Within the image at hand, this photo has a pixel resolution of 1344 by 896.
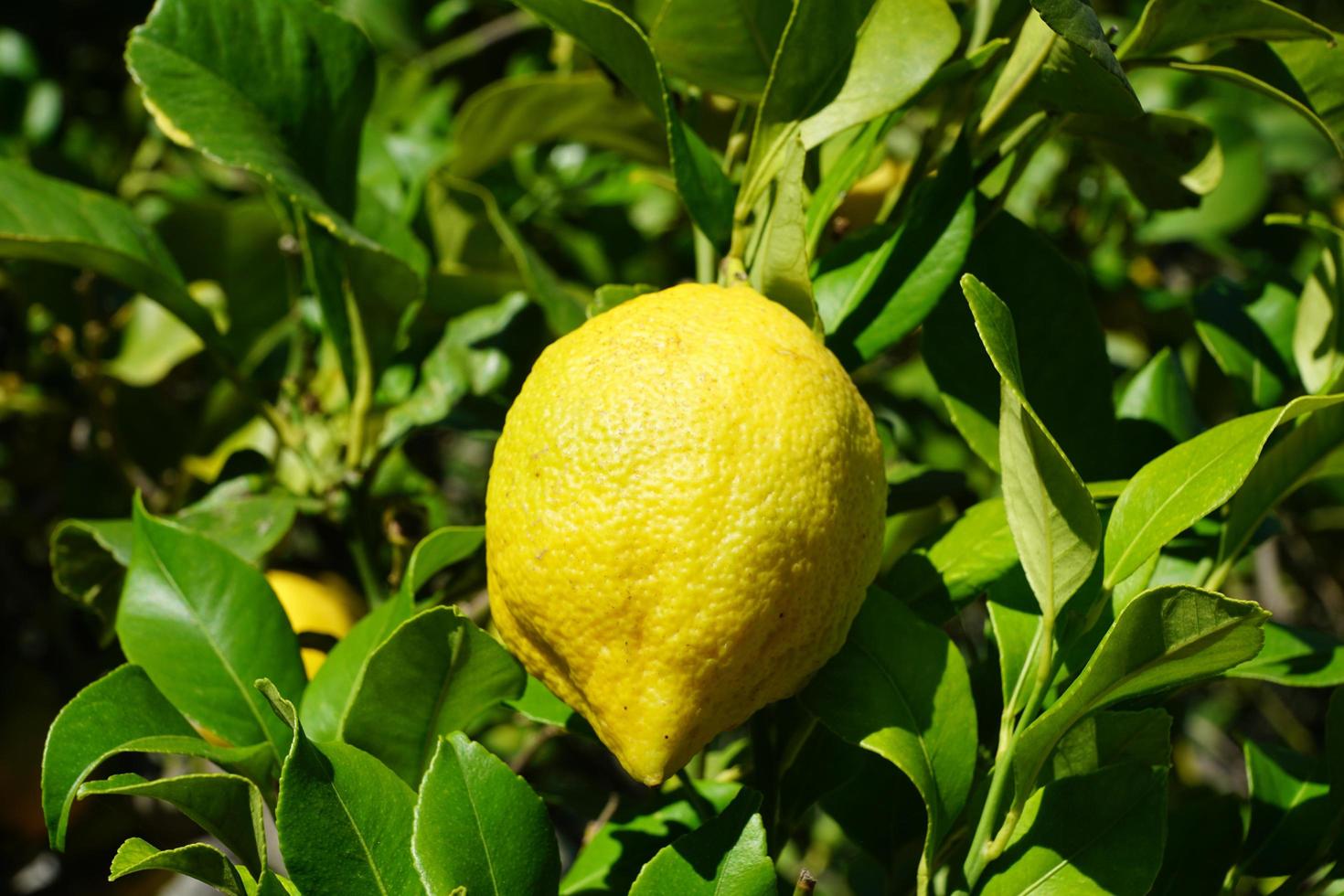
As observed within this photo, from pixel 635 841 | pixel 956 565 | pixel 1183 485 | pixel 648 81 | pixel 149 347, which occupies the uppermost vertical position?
pixel 648 81

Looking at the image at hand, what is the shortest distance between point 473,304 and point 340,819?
0.64m

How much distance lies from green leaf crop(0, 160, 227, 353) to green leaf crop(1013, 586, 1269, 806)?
76 centimetres

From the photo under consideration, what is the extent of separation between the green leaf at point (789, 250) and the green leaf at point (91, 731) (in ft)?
1.45

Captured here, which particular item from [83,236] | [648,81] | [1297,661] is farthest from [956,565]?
[83,236]

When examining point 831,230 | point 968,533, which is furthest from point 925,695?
point 831,230

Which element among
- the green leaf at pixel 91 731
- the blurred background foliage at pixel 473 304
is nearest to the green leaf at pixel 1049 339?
the blurred background foliage at pixel 473 304

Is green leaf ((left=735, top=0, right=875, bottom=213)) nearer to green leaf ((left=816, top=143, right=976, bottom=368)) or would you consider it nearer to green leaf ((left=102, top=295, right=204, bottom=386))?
green leaf ((left=816, top=143, right=976, bottom=368))

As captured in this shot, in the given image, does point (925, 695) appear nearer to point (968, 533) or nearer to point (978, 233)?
point (968, 533)

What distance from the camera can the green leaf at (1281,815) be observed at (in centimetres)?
84

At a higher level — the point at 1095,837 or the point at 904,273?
the point at 904,273

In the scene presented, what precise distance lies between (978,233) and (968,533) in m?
0.23

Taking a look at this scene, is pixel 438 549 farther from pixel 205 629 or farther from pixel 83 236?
pixel 83 236

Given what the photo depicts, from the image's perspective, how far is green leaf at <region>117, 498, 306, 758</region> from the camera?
79cm

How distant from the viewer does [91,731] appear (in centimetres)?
69
